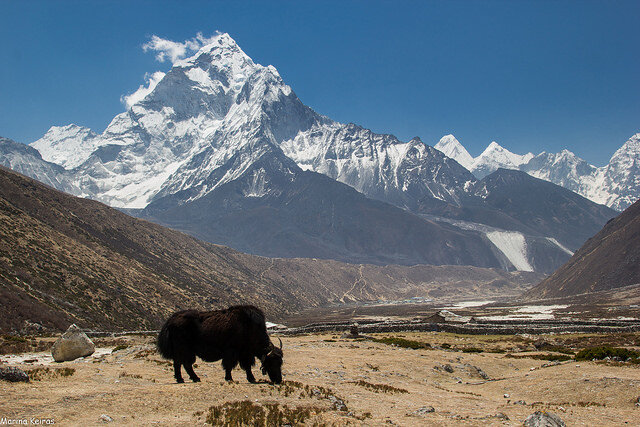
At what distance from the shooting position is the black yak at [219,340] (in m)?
19.7

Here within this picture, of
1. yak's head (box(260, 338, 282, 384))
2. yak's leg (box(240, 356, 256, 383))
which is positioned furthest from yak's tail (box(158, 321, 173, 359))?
yak's head (box(260, 338, 282, 384))

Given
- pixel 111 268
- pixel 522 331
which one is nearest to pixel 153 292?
pixel 111 268

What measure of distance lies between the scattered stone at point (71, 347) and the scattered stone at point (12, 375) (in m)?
11.0

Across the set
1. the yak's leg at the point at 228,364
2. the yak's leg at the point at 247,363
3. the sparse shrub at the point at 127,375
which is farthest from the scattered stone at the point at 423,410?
the sparse shrub at the point at 127,375

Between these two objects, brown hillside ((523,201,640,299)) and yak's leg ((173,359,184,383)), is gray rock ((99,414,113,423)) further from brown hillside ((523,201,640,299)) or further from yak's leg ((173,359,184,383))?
brown hillside ((523,201,640,299))

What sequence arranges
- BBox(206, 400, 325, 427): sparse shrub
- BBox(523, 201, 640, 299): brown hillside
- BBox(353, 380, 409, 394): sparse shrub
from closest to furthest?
BBox(206, 400, 325, 427): sparse shrub < BBox(353, 380, 409, 394): sparse shrub < BBox(523, 201, 640, 299): brown hillside

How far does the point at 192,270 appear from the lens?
148 meters

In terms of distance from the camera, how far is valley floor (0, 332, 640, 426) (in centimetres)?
1479

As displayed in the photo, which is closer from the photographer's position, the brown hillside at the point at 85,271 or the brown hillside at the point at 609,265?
the brown hillside at the point at 85,271

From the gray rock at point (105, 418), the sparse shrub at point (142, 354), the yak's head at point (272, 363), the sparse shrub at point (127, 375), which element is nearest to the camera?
the gray rock at point (105, 418)

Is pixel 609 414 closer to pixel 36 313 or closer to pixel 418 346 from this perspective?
pixel 418 346

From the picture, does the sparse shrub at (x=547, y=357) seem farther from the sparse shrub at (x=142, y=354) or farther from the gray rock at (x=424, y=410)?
the sparse shrub at (x=142, y=354)

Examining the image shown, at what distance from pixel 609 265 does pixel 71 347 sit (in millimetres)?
187617

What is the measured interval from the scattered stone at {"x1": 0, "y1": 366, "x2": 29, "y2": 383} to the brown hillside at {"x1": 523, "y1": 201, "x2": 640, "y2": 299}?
17687 centimetres
